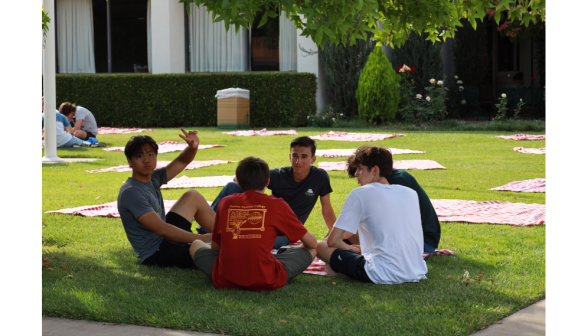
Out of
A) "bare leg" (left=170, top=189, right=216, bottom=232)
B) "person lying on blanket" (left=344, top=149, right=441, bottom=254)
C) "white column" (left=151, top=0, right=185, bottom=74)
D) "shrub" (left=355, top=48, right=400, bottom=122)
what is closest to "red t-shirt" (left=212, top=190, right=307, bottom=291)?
"bare leg" (left=170, top=189, right=216, bottom=232)

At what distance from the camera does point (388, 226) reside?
4082 millimetres

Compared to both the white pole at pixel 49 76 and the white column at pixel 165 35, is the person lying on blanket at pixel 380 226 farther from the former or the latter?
the white column at pixel 165 35

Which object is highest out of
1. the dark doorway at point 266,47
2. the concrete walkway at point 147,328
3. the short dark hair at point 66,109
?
the dark doorway at point 266,47

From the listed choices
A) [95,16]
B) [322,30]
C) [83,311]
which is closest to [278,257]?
[83,311]

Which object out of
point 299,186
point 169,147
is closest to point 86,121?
point 169,147

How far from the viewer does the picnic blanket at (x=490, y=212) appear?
6.23 m

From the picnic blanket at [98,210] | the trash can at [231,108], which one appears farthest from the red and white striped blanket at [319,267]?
the trash can at [231,108]

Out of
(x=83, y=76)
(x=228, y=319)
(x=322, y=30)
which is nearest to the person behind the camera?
(x=228, y=319)

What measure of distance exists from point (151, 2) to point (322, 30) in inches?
721

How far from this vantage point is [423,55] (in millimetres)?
18531

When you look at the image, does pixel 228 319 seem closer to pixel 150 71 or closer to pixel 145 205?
pixel 145 205

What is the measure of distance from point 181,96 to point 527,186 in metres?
13.5

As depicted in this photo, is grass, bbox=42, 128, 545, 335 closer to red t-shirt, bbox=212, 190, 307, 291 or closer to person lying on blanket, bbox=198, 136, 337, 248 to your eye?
red t-shirt, bbox=212, 190, 307, 291

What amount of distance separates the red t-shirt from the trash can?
Result: 13626mm
